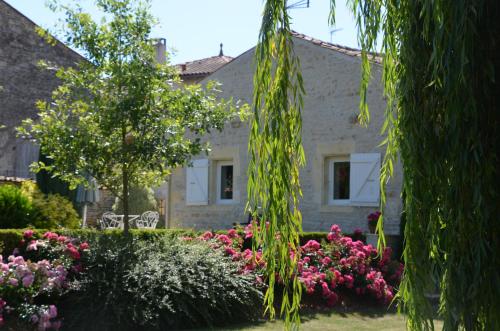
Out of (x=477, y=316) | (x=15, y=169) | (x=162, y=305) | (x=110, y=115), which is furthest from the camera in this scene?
(x=15, y=169)

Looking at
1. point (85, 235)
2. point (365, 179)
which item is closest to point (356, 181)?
point (365, 179)

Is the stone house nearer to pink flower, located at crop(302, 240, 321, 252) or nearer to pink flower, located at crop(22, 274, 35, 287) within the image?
pink flower, located at crop(302, 240, 321, 252)

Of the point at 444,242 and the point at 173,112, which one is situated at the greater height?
the point at 173,112

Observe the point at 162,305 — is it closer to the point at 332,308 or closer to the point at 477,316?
the point at 332,308

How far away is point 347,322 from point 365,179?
5.09 metres

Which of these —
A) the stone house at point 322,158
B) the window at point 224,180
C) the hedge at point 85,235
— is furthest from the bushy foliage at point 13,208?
the window at point 224,180

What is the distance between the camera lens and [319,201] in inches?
541

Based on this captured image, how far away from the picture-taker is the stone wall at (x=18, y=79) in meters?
22.6

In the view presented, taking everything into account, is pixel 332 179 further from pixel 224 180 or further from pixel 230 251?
pixel 230 251

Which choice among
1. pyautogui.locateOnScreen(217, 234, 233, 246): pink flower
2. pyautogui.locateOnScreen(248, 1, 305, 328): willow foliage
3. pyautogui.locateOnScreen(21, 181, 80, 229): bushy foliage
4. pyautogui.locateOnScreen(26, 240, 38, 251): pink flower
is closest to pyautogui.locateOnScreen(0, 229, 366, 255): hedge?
pyautogui.locateOnScreen(26, 240, 38, 251): pink flower

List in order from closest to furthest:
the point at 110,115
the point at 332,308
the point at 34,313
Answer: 1. the point at 34,313
2. the point at 110,115
3. the point at 332,308

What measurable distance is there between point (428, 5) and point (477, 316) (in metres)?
1.49

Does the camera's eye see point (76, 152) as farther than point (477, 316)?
Yes

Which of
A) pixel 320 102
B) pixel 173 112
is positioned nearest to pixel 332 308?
pixel 173 112
